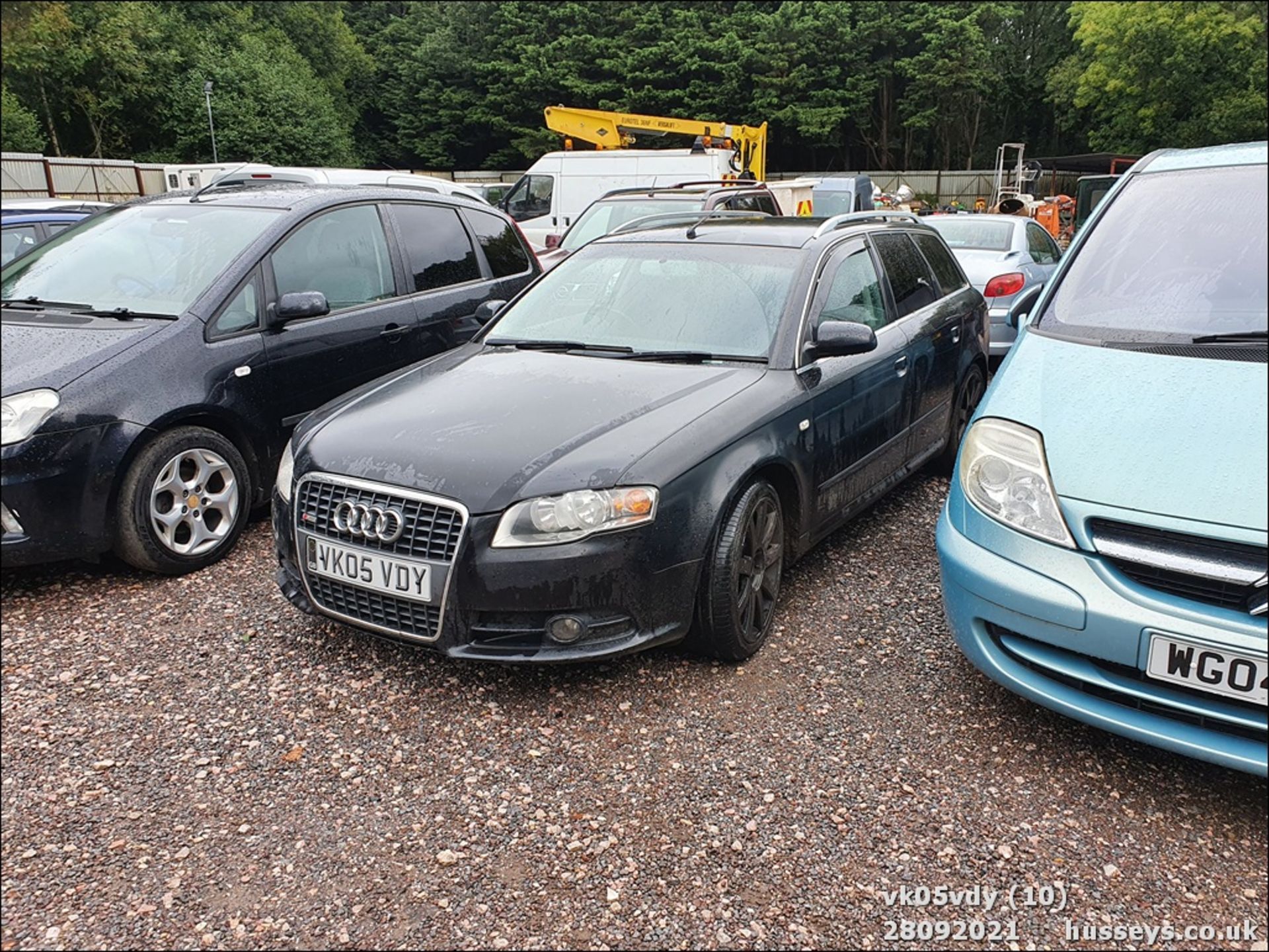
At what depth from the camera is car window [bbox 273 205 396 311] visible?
4820 millimetres

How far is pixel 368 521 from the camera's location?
3.15m

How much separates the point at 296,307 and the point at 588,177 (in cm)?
1337

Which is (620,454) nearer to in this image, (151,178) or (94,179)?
(94,179)

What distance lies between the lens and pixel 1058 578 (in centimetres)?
262

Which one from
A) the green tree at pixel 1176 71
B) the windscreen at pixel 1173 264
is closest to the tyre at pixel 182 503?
the windscreen at pixel 1173 264

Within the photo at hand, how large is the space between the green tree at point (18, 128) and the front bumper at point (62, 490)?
47.1 feet

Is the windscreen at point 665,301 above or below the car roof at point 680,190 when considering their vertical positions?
below

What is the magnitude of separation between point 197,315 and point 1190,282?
13.1ft

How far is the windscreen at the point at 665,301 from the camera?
13.0ft

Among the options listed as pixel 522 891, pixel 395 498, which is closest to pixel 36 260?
pixel 395 498

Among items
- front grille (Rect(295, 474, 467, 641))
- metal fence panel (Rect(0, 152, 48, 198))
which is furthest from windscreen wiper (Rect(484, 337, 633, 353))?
metal fence panel (Rect(0, 152, 48, 198))

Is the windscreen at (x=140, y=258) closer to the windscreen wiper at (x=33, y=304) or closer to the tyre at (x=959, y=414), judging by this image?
the windscreen wiper at (x=33, y=304)

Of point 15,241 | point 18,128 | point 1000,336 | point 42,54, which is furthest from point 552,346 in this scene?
point 18,128

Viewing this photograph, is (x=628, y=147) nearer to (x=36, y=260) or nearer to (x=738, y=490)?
(x=36, y=260)
